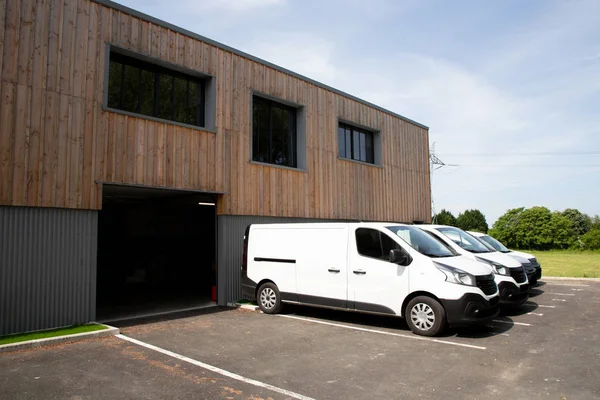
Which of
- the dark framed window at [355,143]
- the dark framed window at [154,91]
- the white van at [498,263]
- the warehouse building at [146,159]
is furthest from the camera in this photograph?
the dark framed window at [355,143]

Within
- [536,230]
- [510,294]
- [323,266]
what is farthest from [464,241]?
[536,230]

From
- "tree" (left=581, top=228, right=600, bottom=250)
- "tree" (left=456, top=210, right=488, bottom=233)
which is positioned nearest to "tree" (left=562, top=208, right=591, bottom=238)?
"tree" (left=456, top=210, right=488, bottom=233)

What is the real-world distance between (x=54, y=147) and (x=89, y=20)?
295cm

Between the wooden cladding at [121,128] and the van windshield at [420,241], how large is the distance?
4.93 metres

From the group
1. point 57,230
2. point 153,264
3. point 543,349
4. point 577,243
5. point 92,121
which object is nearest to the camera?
point 543,349

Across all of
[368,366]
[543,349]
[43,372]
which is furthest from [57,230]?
[543,349]

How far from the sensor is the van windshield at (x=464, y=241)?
1048 centimetres

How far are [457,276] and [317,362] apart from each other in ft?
10.0

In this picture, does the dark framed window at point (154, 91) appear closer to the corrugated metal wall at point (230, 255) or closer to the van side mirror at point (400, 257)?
the corrugated metal wall at point (230, 255)

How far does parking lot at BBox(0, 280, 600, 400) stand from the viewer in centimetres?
478

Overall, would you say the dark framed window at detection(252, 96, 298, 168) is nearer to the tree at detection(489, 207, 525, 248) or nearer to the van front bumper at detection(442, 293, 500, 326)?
the van front bumper at detection(442, 293, 500, 326)

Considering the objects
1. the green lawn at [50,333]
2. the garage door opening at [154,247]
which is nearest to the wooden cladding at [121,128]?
the green lawn at [50,333]

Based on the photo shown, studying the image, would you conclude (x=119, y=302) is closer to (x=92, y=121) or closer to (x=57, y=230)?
(x=57, y=230)

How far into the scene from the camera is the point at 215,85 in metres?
11.3
